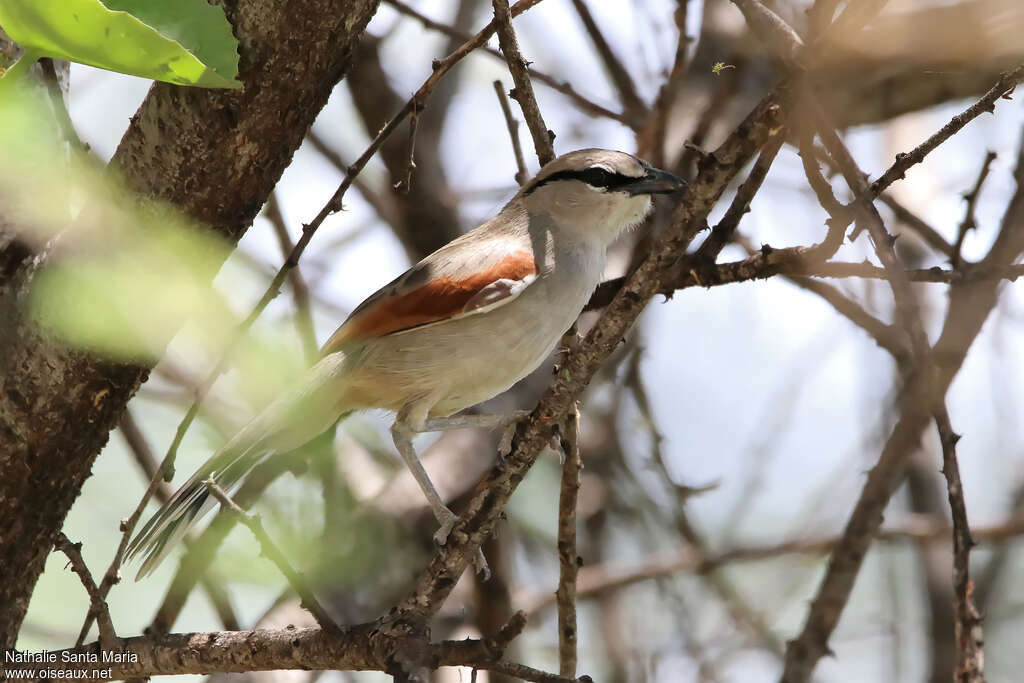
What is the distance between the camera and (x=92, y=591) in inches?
104

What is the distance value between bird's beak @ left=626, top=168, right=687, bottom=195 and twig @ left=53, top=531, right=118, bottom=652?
7.69 ft

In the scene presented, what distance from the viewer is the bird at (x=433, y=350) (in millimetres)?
3404

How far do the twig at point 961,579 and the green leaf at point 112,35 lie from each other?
1.80 metres

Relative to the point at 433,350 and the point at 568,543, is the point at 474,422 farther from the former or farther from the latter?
the point at 568,543

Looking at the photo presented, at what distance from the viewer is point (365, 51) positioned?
222 inches

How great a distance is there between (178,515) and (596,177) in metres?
1.96

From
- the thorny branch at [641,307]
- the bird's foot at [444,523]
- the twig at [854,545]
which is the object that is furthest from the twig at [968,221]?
the bird's foot at [444,523]

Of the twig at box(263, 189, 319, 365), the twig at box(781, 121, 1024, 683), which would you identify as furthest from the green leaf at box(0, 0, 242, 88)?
the twig at box(781, 121, 1024, 683)

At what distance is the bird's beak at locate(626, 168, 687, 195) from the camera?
12.9 feet

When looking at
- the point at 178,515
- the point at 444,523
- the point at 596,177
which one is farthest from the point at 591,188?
the point at 178,515

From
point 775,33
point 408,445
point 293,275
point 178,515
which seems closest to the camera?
point 775,33

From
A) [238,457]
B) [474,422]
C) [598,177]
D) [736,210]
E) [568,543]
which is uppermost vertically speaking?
[598,177]

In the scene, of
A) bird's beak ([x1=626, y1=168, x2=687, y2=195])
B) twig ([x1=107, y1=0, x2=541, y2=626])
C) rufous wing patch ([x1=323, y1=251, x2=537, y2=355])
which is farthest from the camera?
bird's beak ([x1=626, y1=168, x2=687, y2=195])

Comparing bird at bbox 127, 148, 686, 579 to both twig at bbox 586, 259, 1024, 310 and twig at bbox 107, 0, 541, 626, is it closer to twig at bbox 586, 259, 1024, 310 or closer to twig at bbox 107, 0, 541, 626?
twig at bbox 107, 0, 541, 626
